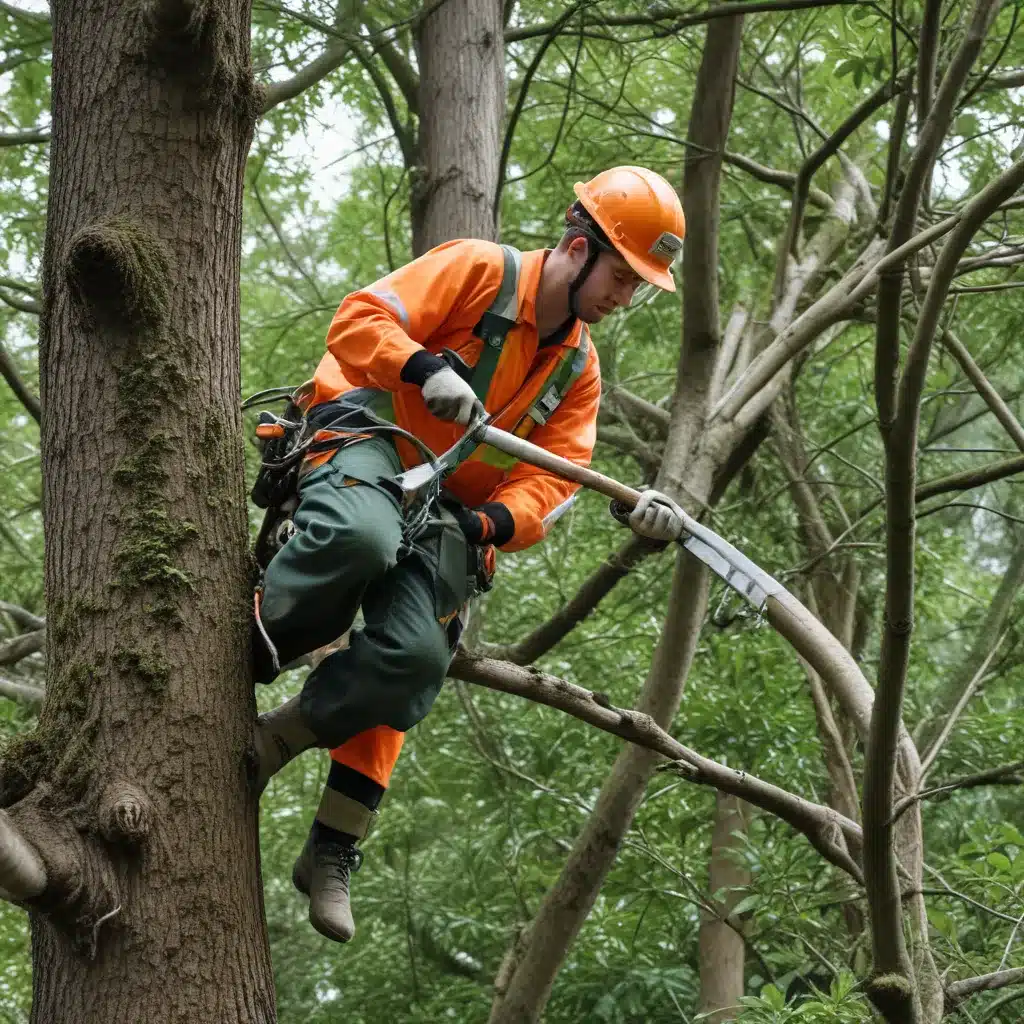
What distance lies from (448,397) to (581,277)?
2.14ft

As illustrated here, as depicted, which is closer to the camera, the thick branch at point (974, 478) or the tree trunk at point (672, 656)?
the thick branch at point (974, 478)

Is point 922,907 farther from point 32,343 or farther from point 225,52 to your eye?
point 32,343

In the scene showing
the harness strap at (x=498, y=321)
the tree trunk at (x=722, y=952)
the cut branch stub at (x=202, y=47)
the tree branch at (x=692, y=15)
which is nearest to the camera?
the cut branch stub at (x=202, y=47)

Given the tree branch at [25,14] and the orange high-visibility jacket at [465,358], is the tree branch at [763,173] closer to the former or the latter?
the orange high-visibility jacket at [465,358]

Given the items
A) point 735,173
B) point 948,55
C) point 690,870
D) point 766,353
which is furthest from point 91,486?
point 735,173

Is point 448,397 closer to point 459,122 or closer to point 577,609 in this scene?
point 459,122

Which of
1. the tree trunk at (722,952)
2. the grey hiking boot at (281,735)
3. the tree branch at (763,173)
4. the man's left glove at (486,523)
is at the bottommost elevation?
the tree trunk at (722,952)

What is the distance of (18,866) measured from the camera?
214cm

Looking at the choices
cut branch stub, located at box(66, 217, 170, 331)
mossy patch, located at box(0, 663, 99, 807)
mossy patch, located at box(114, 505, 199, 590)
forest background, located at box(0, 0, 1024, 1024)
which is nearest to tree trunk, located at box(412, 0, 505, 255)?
forest background, located at box(0, 0, 1024, 1024)

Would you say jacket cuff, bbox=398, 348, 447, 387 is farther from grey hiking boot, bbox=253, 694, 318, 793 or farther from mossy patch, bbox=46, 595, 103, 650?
mossy patch, bbox=46, 595, 103, 650

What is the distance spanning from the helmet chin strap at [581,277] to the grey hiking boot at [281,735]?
121 centimetres

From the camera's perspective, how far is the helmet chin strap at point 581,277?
347 centimetres

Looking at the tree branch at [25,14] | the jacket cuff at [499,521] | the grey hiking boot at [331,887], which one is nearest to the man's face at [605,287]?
the jacket cuff at [499,521]

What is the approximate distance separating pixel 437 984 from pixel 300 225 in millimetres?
5706
